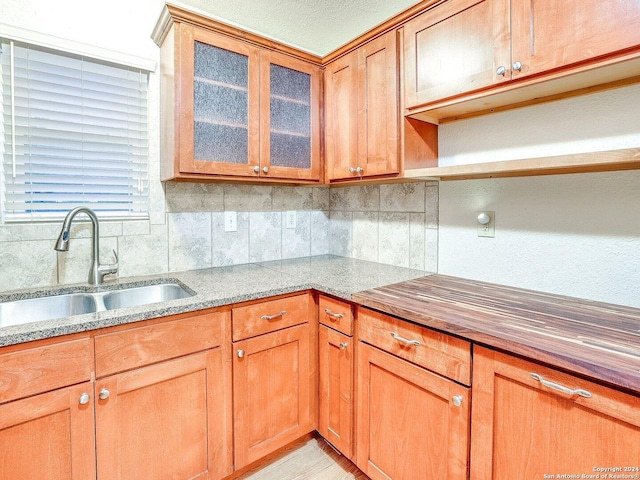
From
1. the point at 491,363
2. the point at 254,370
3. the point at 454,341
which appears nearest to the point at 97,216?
the point at 254,370

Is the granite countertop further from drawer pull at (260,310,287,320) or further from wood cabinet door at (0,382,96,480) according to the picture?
wood cabinet door at (0,382,96,480)

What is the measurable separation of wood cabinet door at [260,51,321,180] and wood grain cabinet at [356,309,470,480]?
3.02 ft

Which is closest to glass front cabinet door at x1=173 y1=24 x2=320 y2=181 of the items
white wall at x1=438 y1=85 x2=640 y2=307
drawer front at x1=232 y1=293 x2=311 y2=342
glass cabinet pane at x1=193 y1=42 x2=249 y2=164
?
glass cabinet pane at x1=193 y1=42 x2=249 y2=164

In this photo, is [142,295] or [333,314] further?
[142,295]

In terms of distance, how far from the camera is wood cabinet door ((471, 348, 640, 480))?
775 mm

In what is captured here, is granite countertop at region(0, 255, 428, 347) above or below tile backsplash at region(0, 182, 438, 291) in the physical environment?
below

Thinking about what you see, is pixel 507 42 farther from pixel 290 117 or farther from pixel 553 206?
pixel 290 117

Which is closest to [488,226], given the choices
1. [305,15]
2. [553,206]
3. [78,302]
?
[553,206]

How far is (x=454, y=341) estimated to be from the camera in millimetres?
1072

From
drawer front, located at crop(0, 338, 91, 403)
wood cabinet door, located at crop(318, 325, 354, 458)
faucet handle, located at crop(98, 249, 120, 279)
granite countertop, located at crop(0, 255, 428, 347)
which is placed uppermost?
faucet handle, located at crop(98, 249, 120, 279)

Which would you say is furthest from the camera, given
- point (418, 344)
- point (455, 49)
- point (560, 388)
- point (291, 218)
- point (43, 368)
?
point (291, 218)

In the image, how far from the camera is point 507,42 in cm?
120

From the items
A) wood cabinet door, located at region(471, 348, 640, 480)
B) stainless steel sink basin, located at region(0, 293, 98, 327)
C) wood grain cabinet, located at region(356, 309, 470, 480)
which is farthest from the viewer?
stainless steel sink basin, located at region(0, 293, 98, 327)

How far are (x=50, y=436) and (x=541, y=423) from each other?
4.74 feet
